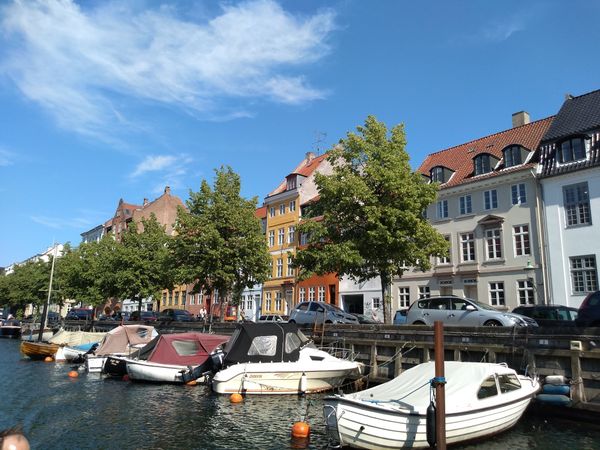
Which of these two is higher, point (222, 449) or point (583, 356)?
point (583, 356)

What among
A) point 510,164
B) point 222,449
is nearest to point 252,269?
point 510,164

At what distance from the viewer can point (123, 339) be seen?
96.8 ft

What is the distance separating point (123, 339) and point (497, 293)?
23.5 m

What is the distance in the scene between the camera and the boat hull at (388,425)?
10992mm

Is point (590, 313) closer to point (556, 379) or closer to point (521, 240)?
point (556, 379)

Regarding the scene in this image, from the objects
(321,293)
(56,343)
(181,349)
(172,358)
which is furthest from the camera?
(321,293)

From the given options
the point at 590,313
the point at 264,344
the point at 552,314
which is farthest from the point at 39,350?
the point at 590,313

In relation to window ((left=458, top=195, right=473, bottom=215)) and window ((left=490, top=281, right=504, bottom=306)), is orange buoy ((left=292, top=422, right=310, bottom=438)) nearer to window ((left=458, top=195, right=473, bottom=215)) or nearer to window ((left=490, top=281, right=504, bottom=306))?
window ((left=490, top=281, right=504, bottom=306))

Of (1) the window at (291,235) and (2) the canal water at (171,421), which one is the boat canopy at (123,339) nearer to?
(2) the canal water at (171,421)

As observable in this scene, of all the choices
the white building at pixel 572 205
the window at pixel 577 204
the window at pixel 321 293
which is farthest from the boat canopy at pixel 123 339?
the window at pixel 577 204

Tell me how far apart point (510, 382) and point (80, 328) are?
159ft

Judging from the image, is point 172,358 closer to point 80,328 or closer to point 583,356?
point 583,356

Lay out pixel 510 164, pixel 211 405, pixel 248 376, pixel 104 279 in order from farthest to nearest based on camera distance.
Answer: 1. pixel 104 279
2. pixel 510 164
3. pixel 248 376
4. pixel 211 405

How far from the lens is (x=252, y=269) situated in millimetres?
35094
